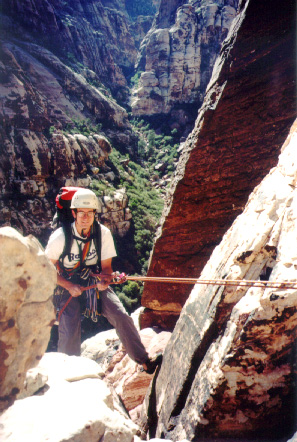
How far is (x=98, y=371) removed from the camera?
86.7 inches

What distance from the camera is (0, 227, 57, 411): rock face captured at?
158 cm

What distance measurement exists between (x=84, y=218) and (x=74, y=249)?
43cm

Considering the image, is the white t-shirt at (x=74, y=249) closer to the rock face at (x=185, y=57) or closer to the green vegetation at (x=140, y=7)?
the rock face at (x=185, y=57)

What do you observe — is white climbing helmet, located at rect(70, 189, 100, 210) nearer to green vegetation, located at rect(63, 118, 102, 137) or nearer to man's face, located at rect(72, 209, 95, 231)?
man's face, located at rect(72, 209, 95, 231)

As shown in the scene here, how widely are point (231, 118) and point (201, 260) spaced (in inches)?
113

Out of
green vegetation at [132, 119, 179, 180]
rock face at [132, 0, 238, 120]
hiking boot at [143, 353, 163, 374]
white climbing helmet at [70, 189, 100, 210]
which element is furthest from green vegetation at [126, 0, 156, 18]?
hiking boot at [143, 353, 163, 374]

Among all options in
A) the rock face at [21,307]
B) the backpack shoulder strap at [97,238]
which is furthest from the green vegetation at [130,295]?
the rock face at [21,307]

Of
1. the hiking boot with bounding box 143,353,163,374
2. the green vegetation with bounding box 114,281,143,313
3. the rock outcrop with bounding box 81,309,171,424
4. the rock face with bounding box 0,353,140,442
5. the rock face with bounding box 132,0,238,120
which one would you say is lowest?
the green vegetation with bounding box 114,281,143,313

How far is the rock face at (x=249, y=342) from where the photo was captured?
1891mm

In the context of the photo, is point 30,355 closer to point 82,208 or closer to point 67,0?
point 82,208

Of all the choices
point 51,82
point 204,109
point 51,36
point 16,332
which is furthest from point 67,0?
point 16,332

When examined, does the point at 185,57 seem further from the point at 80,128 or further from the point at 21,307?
the point at 21,307

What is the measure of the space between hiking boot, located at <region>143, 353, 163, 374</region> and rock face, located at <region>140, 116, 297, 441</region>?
2.58 feet

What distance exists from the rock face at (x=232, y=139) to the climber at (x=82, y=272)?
2240 mm
